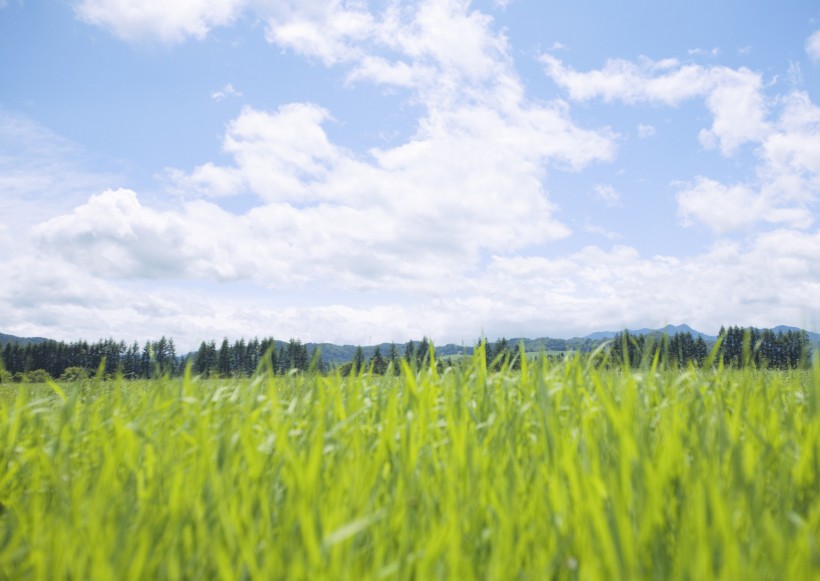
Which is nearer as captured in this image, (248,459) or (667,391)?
(248,459)

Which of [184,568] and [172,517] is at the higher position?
[172,517]

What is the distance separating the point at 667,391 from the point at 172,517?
4.16 meters

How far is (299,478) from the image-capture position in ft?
9.58

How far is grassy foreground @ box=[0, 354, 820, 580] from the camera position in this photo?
232cm

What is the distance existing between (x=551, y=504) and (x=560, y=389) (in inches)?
75.5

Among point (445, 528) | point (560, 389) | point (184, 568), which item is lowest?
point (184, 568)

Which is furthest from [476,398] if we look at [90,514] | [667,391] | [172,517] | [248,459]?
[90,514]

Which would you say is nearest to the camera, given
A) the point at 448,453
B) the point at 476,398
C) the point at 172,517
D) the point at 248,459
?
the point at 172,517

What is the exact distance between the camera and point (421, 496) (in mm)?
3045

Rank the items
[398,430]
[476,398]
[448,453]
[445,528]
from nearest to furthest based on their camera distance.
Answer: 1. [445,528]
2. [448,453]
3. [398,430]
4. [476,398]

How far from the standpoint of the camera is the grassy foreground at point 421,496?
2318 millimetres

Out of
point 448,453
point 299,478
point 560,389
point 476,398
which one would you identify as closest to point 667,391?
point 560,389

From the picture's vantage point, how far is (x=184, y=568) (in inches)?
101

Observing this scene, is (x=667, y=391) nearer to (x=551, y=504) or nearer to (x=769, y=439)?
(x=769, y=439)
